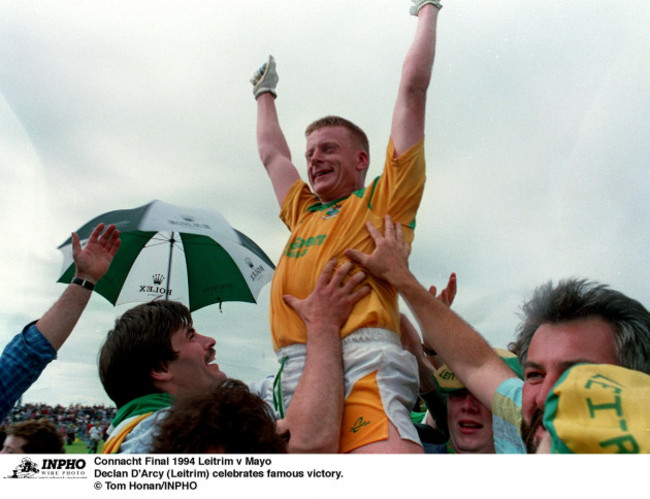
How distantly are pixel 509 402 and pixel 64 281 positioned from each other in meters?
2.27

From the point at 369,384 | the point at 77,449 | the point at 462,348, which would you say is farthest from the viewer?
the point at 77,449

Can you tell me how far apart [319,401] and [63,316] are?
3.56ft

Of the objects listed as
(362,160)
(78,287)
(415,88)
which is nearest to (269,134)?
(362,160)

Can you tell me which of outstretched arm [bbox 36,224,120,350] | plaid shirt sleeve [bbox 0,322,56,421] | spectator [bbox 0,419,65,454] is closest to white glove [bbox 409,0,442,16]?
outstretched arm [bbox 36,224,120,350]

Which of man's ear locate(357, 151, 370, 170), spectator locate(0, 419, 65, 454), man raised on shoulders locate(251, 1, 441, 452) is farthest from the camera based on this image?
spectator locate(0, 419, 65, 454)

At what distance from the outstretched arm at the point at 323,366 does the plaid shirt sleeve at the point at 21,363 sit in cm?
94

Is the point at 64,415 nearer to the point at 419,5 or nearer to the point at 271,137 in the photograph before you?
the point at 271,137

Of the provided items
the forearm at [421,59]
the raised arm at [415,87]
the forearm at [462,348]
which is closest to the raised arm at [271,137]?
the raised arm at [415,87]

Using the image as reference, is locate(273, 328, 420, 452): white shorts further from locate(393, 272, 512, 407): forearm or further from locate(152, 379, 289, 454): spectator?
locate(152, 379, 289, 454): spectator

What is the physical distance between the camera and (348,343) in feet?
6.20

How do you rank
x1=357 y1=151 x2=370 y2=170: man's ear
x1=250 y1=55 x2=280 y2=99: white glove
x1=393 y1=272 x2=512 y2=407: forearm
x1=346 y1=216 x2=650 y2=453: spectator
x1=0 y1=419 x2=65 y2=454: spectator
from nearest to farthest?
1. x1=346 y1=216 x2=650 y2=453: spectator
2. x1=393 y1=272 x2=512 y2=407: forearm
3. x1=357 y1=151 x2=370 y2=170: man's ear
4. x1=0 y1=419 x2=65 y2=454: spectator
5. x1=250 y1=55 x2=280 y2=99: white glove

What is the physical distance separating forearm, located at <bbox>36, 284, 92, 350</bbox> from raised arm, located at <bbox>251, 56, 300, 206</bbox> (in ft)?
3.08

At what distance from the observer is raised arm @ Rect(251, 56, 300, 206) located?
2.50 meters
